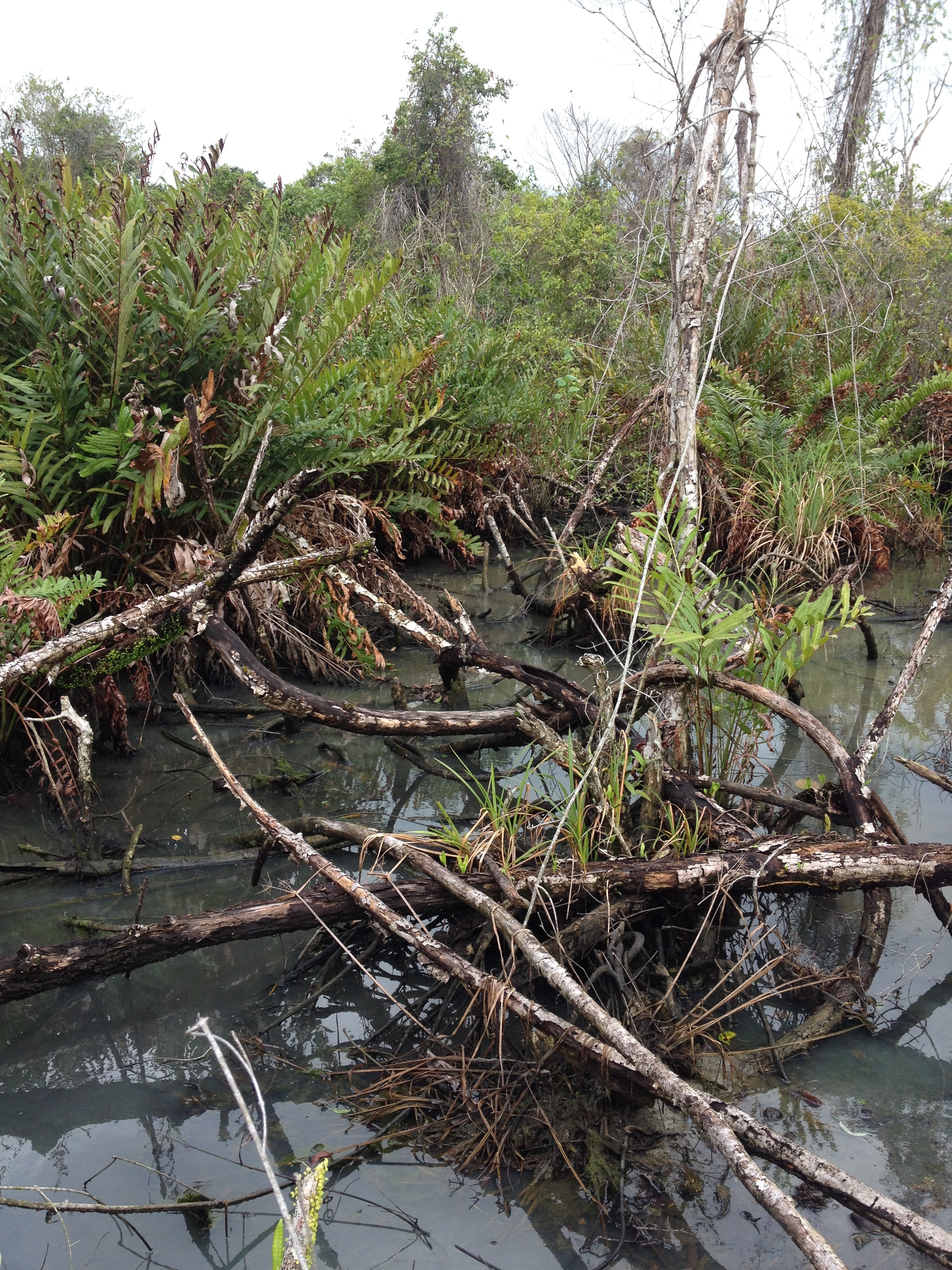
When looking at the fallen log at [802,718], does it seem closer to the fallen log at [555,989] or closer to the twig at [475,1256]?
the fallen log at [555,989]

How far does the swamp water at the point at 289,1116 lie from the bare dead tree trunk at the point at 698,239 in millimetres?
1817

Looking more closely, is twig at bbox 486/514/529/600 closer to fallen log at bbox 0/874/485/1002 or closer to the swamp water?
the swamp water

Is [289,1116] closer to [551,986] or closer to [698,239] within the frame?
[551,986]

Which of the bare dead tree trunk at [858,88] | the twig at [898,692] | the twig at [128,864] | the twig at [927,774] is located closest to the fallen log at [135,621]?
the twig at [128,864]

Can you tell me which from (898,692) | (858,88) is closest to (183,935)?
(898,692)

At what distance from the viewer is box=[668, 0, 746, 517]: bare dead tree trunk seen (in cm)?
326

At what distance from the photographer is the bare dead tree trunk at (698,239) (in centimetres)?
326

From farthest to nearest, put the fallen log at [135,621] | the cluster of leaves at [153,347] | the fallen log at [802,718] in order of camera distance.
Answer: the cluster of leaves at [153,347], the fallen log at [802,718], the fallen log at [135,621]

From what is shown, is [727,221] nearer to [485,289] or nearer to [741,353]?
[741,353]

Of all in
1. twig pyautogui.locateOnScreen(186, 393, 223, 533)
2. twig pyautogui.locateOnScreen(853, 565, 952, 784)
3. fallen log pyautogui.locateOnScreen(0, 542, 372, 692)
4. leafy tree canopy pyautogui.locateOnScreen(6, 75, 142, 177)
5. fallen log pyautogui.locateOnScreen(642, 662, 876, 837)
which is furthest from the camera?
leafy tree canopy pyautogui.locateOnScreen(6, 75, 142, 177)

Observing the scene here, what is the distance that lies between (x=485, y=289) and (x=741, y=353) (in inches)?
144

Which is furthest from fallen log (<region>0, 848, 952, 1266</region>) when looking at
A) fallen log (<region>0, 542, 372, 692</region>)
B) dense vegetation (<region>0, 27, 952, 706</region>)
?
dense vegetation (<region>0, 27, 952, 706</region>)

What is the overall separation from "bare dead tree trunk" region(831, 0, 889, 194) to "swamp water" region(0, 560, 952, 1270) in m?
9.80

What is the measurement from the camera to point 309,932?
9.05ft
